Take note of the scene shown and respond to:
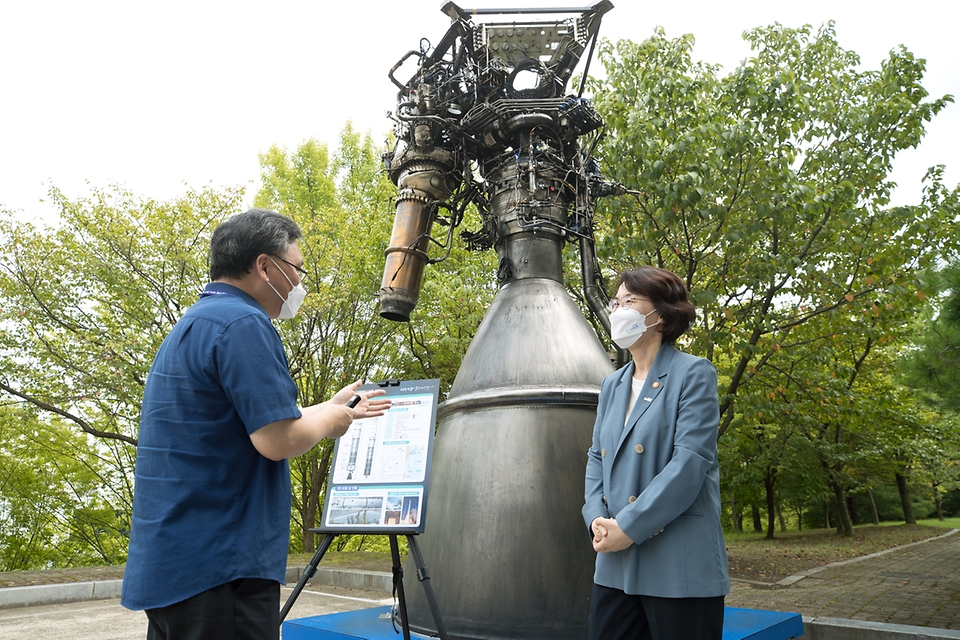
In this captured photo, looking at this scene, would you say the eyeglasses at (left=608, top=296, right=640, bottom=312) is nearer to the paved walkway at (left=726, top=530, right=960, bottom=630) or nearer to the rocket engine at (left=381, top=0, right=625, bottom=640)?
the rocket engine at (left=381, top=0, right=625, bottom=640)

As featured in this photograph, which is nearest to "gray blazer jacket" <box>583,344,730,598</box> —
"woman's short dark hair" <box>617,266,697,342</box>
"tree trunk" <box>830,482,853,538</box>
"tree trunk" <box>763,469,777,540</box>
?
"woman's short dark hair" <box>617,266,697,342</box>

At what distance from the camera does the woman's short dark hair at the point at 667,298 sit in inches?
113

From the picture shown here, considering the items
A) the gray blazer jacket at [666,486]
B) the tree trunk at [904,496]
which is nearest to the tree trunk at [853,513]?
the tree trunk at [904,496]

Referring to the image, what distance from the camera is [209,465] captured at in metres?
1.92

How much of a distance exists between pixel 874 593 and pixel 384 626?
7360 millimetres

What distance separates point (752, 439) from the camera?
61.3ft

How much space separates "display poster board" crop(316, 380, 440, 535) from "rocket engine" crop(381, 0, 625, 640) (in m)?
0.56

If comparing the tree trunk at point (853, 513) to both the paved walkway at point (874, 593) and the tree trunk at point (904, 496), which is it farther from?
the paved walkway at point (874, 593)

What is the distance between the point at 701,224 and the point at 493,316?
5.10 metres

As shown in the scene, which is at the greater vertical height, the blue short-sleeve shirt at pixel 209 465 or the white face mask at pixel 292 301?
the white face mask at pixel 292 301

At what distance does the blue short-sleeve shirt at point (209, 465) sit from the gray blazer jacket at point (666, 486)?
1.28 meters

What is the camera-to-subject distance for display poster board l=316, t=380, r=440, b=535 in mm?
3895

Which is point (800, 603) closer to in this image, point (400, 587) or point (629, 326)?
point (400, 587)

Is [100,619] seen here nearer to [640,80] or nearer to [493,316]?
[493,316]
